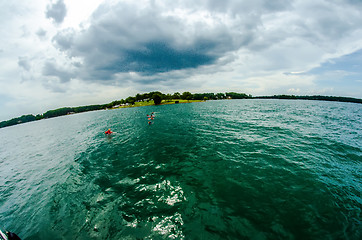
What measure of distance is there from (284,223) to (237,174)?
4.37 metres

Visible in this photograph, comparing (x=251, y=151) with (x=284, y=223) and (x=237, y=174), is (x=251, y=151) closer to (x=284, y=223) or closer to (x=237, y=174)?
(x=237, y=174)

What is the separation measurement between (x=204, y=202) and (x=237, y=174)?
14.3 ft

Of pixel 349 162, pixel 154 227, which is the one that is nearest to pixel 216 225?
pixel 154 227

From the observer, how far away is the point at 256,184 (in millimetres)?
9617

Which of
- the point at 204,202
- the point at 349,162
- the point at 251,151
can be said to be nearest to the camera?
the point at 204,202

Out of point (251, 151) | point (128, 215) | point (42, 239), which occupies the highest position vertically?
point (251, 151)

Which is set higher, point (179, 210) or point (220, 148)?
point (220, 148)

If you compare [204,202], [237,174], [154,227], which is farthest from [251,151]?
[154,227]

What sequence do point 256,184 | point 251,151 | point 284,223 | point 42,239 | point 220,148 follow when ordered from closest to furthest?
point 284,223 < point 42,239 < point 256,184 < point 251,151 < point 220,148

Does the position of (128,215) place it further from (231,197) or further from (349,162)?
(349,162)

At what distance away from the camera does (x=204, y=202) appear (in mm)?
8281

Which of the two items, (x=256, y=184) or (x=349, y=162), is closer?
(x=256, y=184)

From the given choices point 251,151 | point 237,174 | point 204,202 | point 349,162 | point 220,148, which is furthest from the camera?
point 220,148

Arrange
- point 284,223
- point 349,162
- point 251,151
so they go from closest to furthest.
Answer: point 284,223
point 349,162
point 251,151
